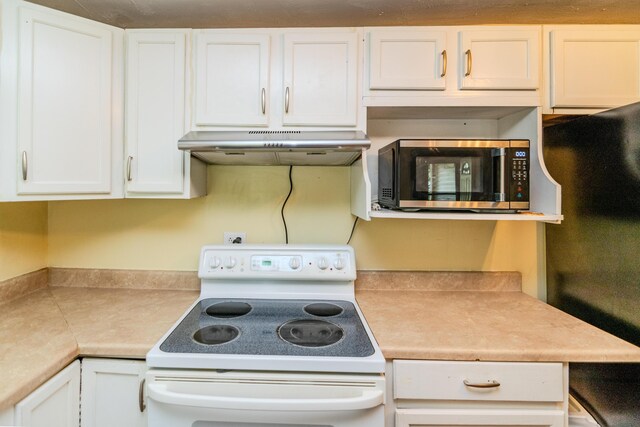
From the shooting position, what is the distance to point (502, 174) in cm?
122

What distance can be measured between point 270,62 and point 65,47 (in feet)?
2.58

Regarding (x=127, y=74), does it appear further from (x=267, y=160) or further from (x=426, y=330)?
(x=426, y=330)

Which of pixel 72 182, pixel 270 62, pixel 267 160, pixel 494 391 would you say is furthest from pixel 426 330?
pixel 72 182

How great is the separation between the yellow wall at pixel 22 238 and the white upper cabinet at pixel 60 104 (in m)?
0.51

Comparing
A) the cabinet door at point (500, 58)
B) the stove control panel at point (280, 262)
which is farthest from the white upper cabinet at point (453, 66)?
the stove control panel at point (280, 262)

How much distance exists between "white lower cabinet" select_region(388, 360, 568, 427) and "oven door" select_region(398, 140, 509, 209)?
579 millimetres

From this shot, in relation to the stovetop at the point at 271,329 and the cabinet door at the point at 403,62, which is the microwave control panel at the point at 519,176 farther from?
the stovetop at the point at 271,329

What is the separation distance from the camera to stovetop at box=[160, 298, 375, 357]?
1021 millimetres

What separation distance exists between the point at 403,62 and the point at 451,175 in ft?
1.72

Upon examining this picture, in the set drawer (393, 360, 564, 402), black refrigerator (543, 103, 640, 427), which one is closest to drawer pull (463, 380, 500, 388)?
drawer (393, 360, 564, 402)

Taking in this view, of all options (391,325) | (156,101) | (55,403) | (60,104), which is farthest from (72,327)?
→ (391,325)

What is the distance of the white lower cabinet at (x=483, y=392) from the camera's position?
3.26 feet

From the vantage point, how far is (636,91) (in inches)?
51.1

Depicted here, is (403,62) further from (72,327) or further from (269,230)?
(72,327)
